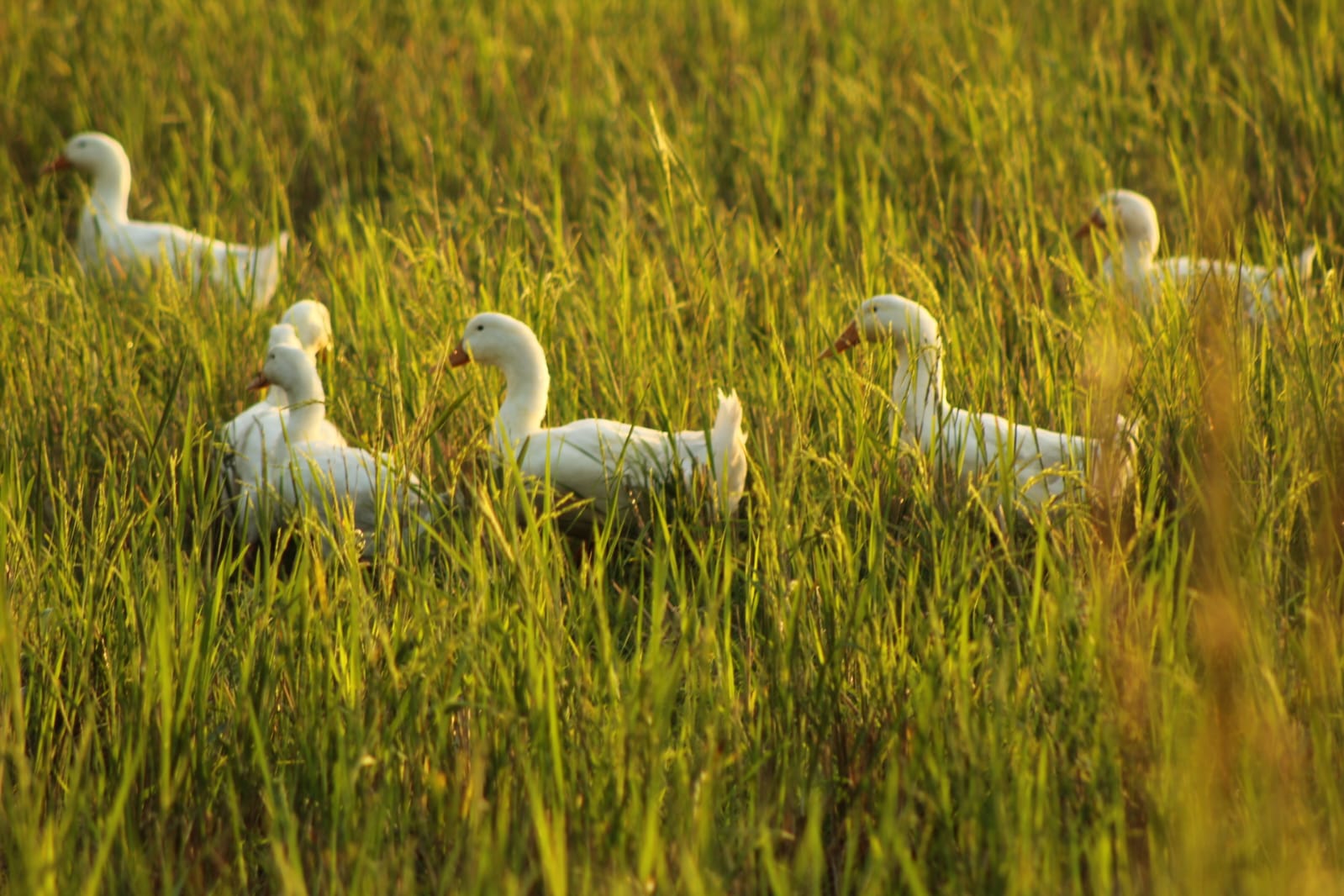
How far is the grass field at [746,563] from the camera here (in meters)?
1.88

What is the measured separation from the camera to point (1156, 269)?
158 inches

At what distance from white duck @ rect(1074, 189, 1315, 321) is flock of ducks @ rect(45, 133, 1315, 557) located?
0.05 ft

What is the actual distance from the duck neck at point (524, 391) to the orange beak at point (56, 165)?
10.7 feet

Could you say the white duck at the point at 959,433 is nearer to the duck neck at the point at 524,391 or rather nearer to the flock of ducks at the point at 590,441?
the flock of ducks at the point at 590,441

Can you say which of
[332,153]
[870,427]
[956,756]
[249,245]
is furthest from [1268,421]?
[332,153]

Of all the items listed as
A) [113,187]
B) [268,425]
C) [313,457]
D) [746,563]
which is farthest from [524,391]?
[113,187]

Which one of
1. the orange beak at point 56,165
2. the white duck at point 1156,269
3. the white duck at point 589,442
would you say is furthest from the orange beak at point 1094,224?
the orange beak at point 56,165

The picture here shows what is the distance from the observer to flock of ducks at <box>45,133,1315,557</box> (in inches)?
107

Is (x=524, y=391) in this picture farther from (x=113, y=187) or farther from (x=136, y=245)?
(x=113, y=187)

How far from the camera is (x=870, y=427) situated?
3.12m

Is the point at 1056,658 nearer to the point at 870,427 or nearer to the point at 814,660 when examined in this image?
the point at 814,660

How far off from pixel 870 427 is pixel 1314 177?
2403 millimetres

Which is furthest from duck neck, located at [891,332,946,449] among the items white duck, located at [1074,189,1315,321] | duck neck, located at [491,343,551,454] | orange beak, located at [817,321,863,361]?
duck neck, located at [491,343,551,454]

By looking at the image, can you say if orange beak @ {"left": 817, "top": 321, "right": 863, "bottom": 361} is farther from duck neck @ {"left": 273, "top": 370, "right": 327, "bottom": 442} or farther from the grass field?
duck neck @ {"left": 273, "top": 370, "right": 327, "bottom": 442}
